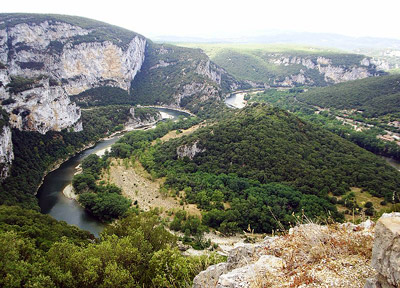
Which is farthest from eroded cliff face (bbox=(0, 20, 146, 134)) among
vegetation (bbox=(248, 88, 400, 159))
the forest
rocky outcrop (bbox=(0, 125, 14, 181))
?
vegetation (bbox=(248, 88, 400, 159))

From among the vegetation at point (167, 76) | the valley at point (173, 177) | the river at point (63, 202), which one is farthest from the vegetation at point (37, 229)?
the vegetation at point (167, 76)

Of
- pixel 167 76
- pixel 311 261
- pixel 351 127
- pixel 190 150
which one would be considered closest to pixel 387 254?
pixel 311 261

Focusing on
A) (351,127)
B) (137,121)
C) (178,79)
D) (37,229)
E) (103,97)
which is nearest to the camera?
(37,229)

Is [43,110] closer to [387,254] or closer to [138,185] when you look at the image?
[138,185]

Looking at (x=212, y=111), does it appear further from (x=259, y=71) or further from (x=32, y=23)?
(x=259, y=71)

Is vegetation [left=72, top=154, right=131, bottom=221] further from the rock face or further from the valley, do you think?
the rock face

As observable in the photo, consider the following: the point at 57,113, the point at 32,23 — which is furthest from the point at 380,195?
the point at 32,23
